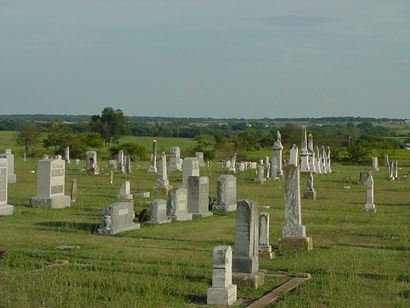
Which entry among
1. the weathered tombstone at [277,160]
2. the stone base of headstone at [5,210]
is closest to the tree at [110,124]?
the weathered tombstone at [277,160]

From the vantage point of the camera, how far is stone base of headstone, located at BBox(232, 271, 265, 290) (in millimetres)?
14211

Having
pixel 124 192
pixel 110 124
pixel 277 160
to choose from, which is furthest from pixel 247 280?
pixel 110 124

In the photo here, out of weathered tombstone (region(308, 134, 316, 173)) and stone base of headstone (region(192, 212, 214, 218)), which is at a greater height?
weathered tombstone (region(308, 134, 316, 173))

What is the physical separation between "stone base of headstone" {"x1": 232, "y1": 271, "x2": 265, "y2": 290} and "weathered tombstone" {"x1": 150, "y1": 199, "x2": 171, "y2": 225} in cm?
935

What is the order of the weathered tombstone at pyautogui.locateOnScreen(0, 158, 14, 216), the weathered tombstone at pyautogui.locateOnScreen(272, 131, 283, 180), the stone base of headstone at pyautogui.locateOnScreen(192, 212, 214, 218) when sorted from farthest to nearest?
the weathered tombstone at pyautogui.locateOnScreen(272, 131, 283, 180)
the stone base of headstone at pyautogui.locateOnScreen(192, 212, 214, 218)
the weathered tombstone at pyautogui.locateOnScreen(0, 158, 14, 216)

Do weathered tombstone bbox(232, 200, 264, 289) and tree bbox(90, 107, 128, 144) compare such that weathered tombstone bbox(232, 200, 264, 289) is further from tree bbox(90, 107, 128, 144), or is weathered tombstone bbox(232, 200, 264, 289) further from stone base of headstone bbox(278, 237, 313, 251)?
tree bbox(90, 107, 128, 144)

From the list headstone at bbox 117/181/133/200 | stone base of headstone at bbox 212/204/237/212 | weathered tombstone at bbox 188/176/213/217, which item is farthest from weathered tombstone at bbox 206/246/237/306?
headstone at bbox 117/181/133/200

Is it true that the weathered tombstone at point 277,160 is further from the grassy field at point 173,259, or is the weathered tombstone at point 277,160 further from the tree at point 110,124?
the tree at point 110,124

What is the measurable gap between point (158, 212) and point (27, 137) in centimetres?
5136

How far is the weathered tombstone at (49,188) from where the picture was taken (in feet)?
89.6

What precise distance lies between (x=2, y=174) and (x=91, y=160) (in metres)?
22.5

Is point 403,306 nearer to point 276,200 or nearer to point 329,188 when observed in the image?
point 276,200

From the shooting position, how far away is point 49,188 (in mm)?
27531

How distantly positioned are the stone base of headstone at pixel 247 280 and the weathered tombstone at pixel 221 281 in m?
1.24
